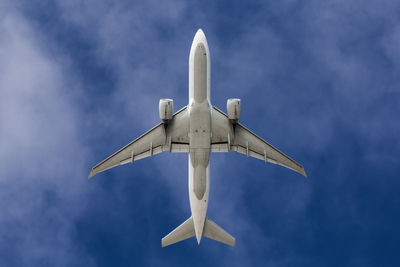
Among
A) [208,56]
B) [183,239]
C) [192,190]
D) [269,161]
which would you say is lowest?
[183,239]

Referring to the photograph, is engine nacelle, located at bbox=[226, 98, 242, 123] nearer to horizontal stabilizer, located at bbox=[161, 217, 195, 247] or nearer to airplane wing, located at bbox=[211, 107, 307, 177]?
airplane wing, located at bbox=[211, 107, 307, 177]

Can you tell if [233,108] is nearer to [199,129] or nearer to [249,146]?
[199,129]

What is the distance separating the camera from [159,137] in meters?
59.5

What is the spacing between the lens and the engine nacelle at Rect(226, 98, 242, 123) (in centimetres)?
5694

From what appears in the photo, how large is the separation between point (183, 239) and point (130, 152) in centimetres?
1151

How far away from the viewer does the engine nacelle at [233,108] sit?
5694cm

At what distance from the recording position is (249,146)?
60.2m

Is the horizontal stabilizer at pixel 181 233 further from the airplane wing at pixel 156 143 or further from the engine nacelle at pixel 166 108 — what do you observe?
the engine nacelle at pixel 166 108

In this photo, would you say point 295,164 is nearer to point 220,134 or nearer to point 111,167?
point 220,134

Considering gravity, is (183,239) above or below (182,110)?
below

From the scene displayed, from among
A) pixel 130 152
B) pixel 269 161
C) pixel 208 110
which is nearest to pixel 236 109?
pixel 208 110

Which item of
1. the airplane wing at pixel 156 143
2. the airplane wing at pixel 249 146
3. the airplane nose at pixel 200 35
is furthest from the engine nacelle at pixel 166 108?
the airplane nose at pixel 200 35

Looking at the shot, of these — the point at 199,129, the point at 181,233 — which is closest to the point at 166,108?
the point at 199,129

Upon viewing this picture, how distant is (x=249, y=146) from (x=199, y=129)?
7.06m
